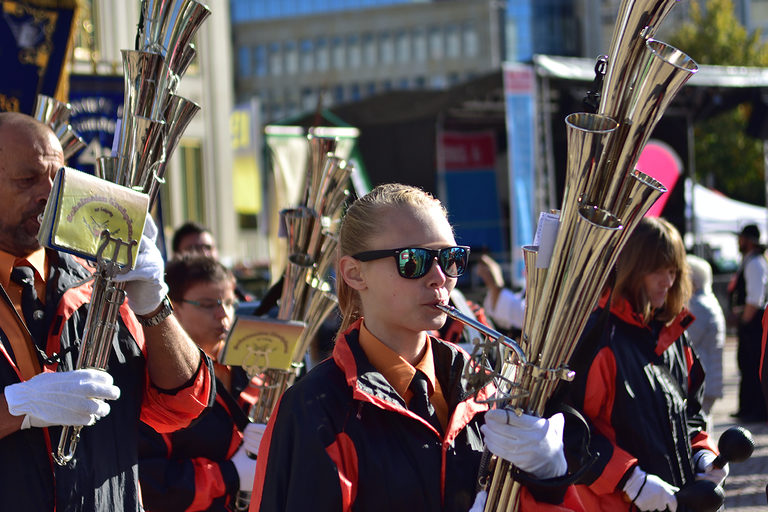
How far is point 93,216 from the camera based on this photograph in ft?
7.39

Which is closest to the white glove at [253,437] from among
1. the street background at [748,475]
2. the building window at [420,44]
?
the street background at [748,475]

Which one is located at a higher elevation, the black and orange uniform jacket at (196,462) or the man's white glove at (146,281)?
the man's white glove at (146,281)

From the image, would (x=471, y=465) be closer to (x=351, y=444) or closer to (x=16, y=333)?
(x=351, y=444)

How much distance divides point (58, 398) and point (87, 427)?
0.24m

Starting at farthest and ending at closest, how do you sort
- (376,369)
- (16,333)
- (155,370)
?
(155,370) → (16,333) → (376,369)

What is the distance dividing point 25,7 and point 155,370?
3.73 m

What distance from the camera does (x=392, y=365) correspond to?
2184mm

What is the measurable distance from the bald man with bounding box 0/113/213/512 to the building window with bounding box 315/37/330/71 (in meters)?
65.1

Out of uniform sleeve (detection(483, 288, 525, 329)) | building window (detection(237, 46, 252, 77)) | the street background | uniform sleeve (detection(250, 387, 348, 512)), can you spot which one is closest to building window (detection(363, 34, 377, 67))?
building window (detection(237, 46, 252, 77))

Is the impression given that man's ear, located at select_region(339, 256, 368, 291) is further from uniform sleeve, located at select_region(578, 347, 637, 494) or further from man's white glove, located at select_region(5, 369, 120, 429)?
uniform sleeve, located at select_region(578, 347, 637, 494)

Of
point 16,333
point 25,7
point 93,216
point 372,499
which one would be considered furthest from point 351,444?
point 25,7

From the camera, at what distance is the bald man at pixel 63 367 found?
A: 237 centimetres

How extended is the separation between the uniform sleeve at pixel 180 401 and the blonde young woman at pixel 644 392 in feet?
3.80

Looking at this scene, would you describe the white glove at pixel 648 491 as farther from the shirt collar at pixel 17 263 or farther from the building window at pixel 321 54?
the building window at pixel 321 54
